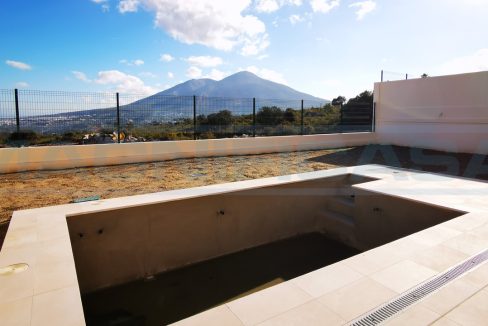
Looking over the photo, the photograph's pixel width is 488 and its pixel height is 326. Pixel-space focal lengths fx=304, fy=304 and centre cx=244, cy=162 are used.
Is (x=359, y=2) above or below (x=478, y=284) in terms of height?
above

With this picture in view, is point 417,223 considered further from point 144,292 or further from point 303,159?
point 303,159

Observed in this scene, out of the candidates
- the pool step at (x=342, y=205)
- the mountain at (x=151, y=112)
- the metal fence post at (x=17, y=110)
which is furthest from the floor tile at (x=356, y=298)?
the metal fence post at (x=17, y=110)

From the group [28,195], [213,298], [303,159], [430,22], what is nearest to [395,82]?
[430,22]

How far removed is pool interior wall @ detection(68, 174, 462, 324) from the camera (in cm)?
422

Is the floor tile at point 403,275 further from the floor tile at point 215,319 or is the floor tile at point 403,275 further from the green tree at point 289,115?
the green tree at point 289,115

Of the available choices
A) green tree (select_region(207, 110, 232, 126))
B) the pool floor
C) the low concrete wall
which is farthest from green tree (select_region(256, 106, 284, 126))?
the pool floor

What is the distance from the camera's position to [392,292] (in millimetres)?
2307

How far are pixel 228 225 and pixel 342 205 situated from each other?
2338 millimetres

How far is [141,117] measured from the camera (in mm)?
9016

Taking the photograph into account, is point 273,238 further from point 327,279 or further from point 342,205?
point 327,279

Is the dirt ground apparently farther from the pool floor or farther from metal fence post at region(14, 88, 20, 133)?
the pool floor

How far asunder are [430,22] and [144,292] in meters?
11.8

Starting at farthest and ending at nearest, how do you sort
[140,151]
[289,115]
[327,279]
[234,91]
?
[234,91]
[289,115]
[140,151]
[327,279]

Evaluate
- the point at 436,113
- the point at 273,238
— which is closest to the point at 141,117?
the point at 273,238
